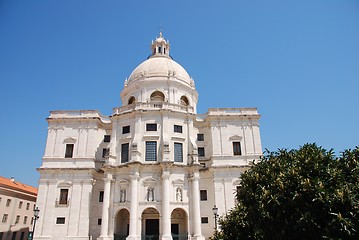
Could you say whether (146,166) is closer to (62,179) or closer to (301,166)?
(62,179)

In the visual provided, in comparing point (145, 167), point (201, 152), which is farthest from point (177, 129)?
point (145, 167)

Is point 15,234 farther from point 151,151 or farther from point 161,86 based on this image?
point 161,86

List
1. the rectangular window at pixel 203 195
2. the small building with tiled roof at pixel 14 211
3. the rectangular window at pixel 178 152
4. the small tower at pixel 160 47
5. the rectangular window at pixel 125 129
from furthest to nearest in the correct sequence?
the small tower at pixel 160 47
the small building with tiled roof at pixel 14 211
the rectangular window at pixel 125 129
the rectangular window at pixel 203 195
the rectangular window at pixel 178 152

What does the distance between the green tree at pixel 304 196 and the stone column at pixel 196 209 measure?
1460cm

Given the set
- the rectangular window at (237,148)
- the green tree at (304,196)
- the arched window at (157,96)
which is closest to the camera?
the green tree at (304,196)

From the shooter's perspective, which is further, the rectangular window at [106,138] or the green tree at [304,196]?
the rectangular window at [106,138]

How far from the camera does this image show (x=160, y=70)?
4409 centimetres

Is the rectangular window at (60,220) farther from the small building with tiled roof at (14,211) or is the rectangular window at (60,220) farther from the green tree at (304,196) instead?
the green tree at (304,196)

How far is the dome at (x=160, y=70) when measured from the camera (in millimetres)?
43344

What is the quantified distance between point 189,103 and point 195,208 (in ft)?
54.6

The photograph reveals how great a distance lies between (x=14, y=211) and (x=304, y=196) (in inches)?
1789

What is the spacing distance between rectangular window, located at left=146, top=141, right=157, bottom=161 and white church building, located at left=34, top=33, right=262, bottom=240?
0.44 feet

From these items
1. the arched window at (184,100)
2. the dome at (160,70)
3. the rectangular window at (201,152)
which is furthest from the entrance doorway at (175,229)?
the dome at (160,70)

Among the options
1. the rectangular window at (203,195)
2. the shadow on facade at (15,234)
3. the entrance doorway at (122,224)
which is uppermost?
the rectangular window at (203,195)
